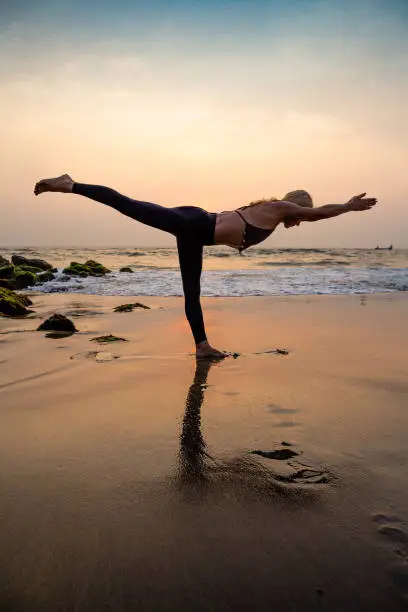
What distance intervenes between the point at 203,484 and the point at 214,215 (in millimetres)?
3129

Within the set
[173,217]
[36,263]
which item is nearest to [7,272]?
[36,263]

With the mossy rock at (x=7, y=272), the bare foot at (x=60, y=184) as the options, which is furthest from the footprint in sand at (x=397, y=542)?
the mossy rock at (x=7, y=272)

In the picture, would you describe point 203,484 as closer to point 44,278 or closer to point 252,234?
point 252,234

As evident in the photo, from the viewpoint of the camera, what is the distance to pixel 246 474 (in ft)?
7.00

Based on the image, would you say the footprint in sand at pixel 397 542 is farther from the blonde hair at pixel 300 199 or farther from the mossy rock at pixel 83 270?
the mossy rock at pixel 83 270

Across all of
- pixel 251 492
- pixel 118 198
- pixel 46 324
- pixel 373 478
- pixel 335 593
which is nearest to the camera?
pixel 335 593

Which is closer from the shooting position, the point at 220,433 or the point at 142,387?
the point at 220,433

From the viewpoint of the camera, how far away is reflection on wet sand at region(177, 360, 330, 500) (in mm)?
1999

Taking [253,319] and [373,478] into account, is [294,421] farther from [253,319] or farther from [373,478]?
[253,319]

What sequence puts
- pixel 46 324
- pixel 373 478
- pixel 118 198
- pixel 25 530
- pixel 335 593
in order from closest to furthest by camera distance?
pixel 335 593 < pixel 25 530 < pixel 373 478 < pixel 118 198 < pixel 46 324

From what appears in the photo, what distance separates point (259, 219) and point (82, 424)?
277 cm

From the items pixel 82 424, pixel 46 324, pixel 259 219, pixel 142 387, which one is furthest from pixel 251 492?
pixel 46 324

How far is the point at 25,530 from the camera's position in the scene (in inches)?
65.9

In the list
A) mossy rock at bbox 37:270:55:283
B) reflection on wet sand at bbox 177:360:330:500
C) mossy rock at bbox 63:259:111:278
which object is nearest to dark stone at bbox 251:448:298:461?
reflection on wet sand at bbox 177:360:330:500
